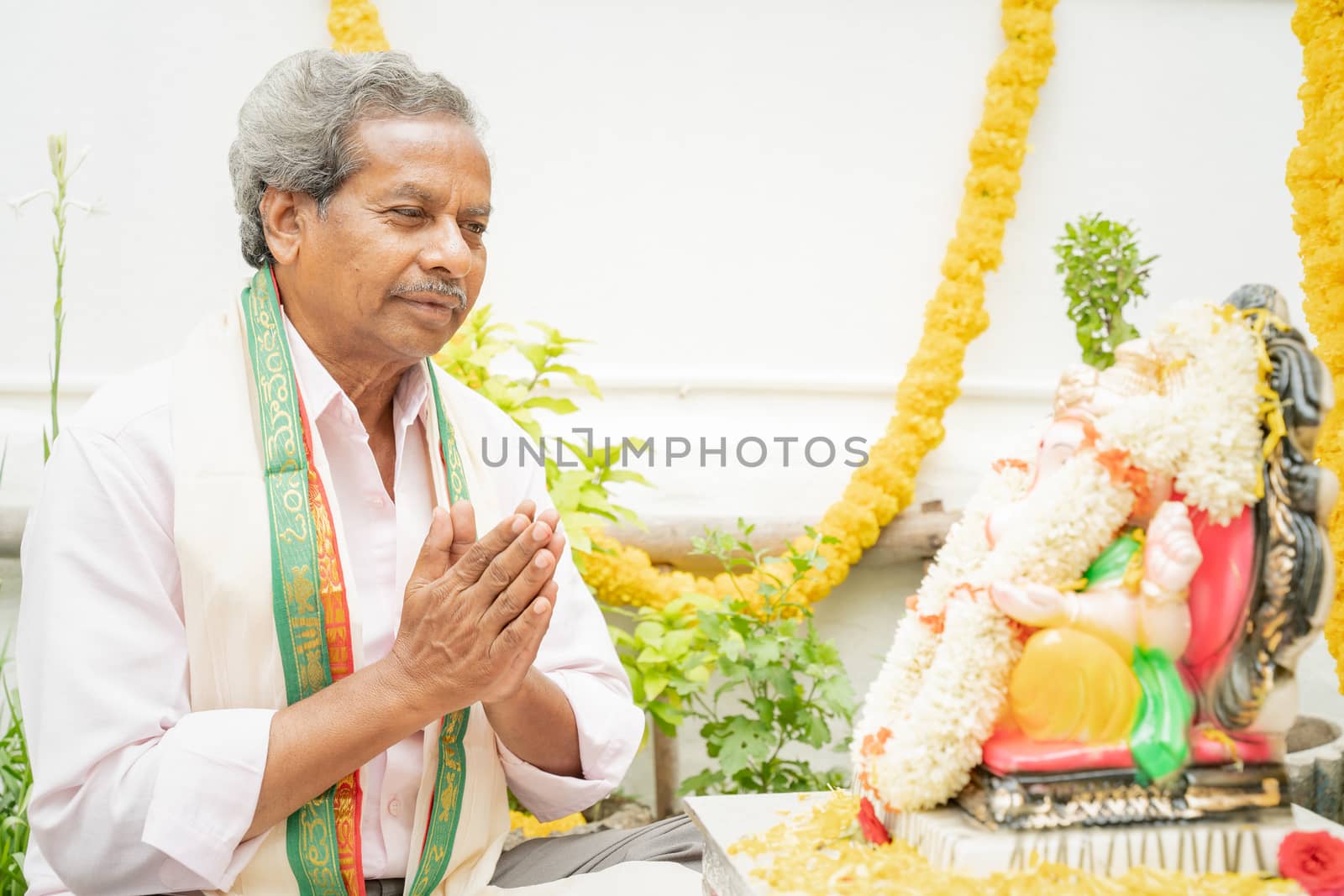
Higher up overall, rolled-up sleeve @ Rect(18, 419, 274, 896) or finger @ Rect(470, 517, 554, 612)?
finger @ Rect(470, 517, 554, 612)

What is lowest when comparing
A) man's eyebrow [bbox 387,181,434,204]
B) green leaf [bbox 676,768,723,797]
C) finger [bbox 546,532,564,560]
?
green leaf [bbox 676,768,723,797]

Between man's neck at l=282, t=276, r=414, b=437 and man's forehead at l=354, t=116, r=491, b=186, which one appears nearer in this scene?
man's forehead at l=354, t=116, r=491, b=186

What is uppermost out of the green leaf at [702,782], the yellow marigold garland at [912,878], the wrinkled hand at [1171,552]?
the wrinkled hand at [1171,552]

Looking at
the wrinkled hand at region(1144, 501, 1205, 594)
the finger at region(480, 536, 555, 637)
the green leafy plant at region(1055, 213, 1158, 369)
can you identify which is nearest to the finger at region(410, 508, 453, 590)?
the finger at region(480, 536, 555, 637)

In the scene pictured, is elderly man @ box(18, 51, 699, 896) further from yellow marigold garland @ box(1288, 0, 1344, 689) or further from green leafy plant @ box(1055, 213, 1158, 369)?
A: yellow marigold garland @ box(1288, 0, 1344, 689)

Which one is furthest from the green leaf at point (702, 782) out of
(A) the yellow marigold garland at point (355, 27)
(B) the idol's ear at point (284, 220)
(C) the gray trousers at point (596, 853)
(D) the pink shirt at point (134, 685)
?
(A) the yellow marigold garland at point (355, 27)

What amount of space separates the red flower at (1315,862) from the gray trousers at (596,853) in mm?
978

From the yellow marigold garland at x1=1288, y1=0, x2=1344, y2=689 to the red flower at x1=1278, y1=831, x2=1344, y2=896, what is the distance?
1.46 m

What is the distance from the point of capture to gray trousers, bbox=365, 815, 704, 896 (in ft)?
6.68

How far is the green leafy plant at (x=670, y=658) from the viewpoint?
3.15 metres

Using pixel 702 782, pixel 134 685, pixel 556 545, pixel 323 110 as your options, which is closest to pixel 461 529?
pixel 556 545

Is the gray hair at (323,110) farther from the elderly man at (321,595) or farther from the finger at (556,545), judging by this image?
the finger at (556,545)

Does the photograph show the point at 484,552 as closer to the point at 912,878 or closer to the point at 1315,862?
the point at 912,878

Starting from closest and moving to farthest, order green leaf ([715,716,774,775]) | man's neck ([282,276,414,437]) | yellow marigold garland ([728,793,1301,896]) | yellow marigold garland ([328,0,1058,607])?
yellow marigold garland ([728,793,1301,896])
man's neck ([282,276,414,437])
green leaf ([715,716,774,775])
yellow marigold garland ([328,0,1058,607])
